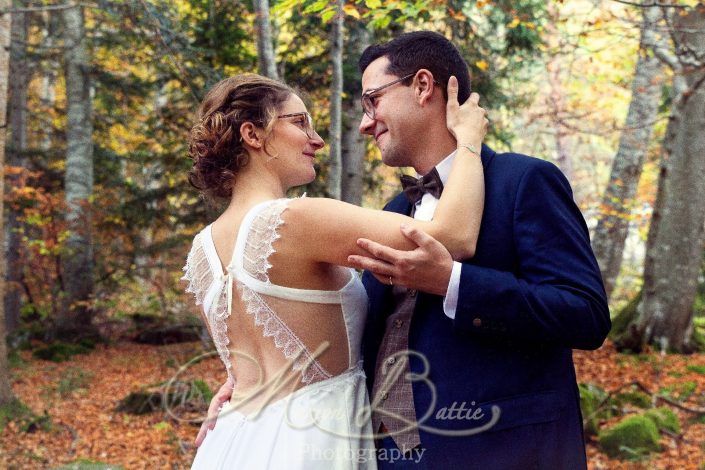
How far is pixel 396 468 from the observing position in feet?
7.56

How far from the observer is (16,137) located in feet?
44.9

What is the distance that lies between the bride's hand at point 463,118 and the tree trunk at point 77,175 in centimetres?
1110

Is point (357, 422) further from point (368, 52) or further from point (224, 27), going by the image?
point (224, 27)

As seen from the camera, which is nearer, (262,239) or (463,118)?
(262,239)

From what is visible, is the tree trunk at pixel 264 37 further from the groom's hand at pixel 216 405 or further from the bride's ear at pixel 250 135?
the groom's hand at pixel 216 405

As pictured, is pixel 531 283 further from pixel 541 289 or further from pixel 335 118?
pixel 335 118

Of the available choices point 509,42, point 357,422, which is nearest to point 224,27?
point 509,42

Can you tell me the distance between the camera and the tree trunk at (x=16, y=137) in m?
13.4

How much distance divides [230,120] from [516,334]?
1292 millimetres

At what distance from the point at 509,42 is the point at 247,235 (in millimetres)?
9181

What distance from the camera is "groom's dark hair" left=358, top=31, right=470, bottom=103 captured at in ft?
8.47

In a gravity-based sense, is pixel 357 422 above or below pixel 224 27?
below

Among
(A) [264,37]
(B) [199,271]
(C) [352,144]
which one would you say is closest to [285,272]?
(B) [199,271]

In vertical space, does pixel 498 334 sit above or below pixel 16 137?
below
